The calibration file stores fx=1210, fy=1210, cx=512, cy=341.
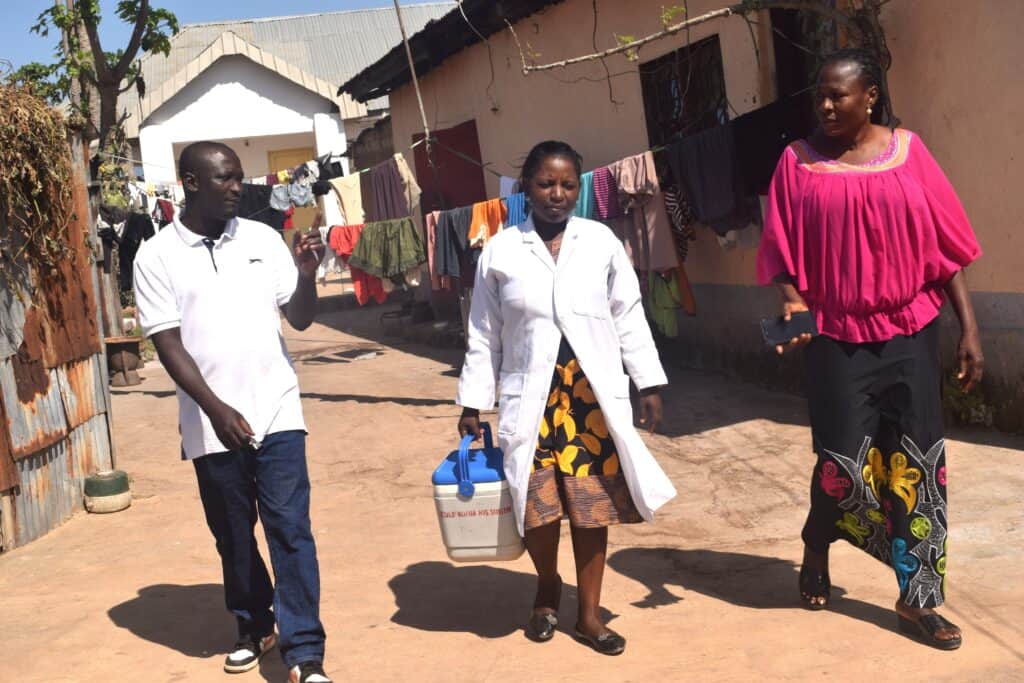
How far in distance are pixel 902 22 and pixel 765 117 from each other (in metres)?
0.94

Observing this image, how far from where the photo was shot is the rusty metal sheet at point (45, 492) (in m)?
6.12

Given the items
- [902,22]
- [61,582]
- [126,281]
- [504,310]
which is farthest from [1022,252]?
[126,281]

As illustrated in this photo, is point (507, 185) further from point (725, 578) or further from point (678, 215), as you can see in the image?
point (725, 578)

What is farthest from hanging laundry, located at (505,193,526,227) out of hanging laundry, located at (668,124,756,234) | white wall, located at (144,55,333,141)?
white wall, located at (144,55,333,141)

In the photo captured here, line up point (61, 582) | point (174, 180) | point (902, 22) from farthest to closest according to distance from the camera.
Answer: point (174, 180) < point (902, 22) < point (61, 582)

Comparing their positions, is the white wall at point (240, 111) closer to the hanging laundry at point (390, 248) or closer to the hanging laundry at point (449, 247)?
the hanging laundry at point (390, 248)

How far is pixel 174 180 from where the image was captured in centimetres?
2611

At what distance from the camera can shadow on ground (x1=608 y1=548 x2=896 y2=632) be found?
14.1 feet

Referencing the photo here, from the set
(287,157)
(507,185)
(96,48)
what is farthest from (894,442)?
(287,157)

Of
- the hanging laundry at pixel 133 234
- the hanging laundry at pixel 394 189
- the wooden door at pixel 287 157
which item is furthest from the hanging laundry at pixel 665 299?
the wooden door at pixel 287 157

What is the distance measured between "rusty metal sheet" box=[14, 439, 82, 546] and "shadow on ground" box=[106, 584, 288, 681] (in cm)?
125

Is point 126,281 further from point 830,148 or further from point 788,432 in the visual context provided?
point 830,148

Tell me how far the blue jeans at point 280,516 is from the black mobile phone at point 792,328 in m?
1.56

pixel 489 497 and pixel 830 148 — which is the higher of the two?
pixel 830 148
